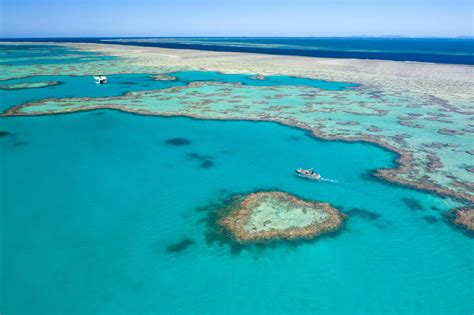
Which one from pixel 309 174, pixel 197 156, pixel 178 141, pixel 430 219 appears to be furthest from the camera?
pixel 178 141

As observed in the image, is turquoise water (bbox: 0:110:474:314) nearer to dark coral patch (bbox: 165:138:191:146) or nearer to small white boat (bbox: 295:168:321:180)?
small white boat (bbox: 295:168:321:180)

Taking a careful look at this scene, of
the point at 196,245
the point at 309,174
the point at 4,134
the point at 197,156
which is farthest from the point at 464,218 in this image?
Result: the point at 4,134

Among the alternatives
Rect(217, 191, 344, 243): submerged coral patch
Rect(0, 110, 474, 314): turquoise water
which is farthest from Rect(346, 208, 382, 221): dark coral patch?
Rect(217, 191, 344, 243): submerged coral patch

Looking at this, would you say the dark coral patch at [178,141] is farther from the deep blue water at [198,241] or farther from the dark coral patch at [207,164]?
the dark coral patch at [207,164]

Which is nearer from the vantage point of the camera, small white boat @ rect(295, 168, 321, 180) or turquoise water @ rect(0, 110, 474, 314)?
turquoise water @ rect(0, 110, 474, 314)

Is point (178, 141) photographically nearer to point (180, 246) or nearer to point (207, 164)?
point (207, 164)

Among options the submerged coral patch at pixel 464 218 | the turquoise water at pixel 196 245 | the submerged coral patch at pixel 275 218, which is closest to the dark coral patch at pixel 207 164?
the turquoise water at pixel 196 245

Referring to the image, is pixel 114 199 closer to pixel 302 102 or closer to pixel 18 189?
pixel 18 189
